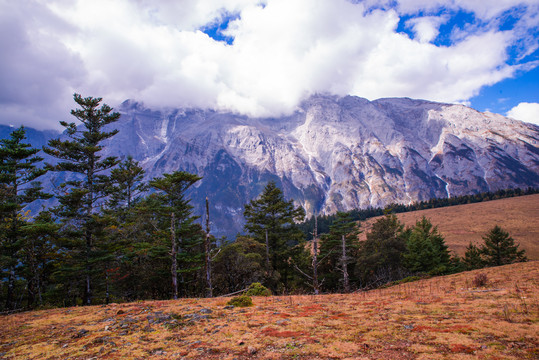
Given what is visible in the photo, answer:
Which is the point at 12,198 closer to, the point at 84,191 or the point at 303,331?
the point at 84,191

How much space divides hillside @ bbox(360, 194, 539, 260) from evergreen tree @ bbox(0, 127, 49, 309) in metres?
83.9

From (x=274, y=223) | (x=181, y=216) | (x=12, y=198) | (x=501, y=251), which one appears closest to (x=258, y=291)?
(x=181, y=216)

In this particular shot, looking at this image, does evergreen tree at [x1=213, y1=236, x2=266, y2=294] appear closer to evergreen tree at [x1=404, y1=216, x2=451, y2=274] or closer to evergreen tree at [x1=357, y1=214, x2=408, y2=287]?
evergreen tree at [x1=357, y1=214, x2=408, y2=287]

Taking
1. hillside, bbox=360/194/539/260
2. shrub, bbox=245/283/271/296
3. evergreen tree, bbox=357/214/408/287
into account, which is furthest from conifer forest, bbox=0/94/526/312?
hillside, bbox=360/194/539/260

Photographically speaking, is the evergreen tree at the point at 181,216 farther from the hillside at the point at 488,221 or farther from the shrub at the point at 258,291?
the hillside at the point at 488,221

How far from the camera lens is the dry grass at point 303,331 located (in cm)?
647

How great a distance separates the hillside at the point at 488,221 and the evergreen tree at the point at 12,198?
3304 inches

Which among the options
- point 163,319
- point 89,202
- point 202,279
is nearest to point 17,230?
point 89,202

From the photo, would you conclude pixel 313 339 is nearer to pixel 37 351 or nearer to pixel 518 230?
pixel 37 351

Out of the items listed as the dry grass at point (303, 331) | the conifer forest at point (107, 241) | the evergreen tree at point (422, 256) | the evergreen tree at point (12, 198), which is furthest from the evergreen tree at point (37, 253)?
the evergreen tree at point (422, 256)

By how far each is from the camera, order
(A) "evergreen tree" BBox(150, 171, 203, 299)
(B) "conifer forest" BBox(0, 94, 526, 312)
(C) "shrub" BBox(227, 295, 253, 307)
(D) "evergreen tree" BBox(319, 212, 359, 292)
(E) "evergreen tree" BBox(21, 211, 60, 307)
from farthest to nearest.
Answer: (D) "evergreen tree" BBox(319, 212, 359, 292)
(A) "evergreen tree" BBox(150, 171, 203, 299)
(E) "evergreen tree" BBox(21, 211, 60, 307)
(B) "conifer forest" BBox(0, 94, 526, 312)
(C) "shrub" BBox(227, 295, 253, 307)

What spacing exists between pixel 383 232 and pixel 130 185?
44.6 m

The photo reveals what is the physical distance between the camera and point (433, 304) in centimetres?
1114

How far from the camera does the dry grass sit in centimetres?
647
